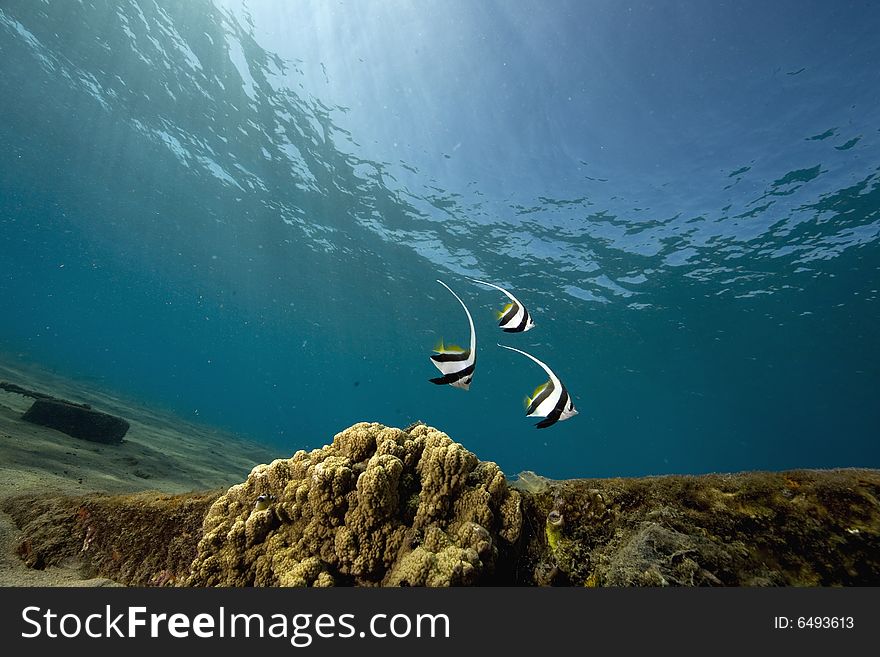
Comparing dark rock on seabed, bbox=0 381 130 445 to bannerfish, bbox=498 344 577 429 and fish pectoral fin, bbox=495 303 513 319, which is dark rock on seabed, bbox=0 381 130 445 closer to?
fish pectoral fin, bbox=495 303 513 319

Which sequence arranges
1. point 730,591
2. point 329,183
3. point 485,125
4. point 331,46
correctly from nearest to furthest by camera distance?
point 730,591, point 331,46, point 485,125, point 329,183

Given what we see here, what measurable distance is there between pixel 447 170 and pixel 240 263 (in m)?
29.7

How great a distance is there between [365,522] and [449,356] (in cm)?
124

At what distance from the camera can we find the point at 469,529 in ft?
7.71

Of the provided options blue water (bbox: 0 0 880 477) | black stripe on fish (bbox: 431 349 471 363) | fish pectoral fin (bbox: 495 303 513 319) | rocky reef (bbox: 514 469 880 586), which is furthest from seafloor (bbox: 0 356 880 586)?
blue water (bbox: 0 0 880 477)

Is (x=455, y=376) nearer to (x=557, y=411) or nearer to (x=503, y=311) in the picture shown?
(x=557, y=411)

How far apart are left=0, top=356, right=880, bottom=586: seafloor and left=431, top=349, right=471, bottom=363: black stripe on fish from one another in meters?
0.83

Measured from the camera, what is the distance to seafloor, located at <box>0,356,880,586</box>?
2.12 m

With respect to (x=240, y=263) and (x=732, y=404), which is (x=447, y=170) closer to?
(x=240, y=263)

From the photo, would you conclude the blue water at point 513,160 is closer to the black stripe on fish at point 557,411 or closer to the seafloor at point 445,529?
the seafloor at point 445,529

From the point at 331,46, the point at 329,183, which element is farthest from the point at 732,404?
the point at 331,46

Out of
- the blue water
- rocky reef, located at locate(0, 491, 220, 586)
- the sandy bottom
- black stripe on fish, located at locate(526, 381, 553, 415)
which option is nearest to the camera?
black stripe on fish, located at locate(526, 381, 553, 415)

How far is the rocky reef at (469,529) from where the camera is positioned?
211cm

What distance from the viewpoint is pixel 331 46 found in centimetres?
1548
